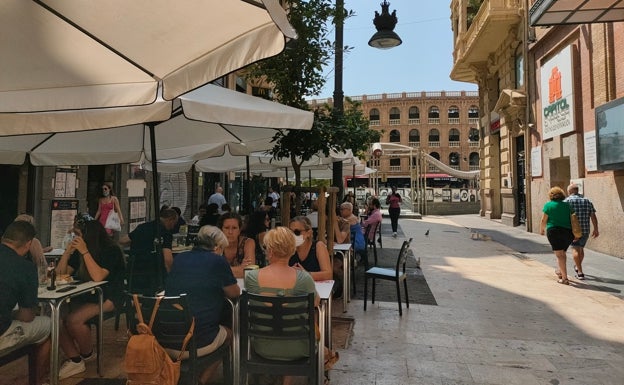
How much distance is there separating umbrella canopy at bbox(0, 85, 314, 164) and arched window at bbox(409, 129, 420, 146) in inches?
2021

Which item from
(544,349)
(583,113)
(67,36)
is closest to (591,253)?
(583,113)

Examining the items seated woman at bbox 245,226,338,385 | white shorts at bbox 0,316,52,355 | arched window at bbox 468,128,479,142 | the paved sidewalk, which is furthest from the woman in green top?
arched window at bbox 468,128,479,142

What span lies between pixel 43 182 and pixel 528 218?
14.4m

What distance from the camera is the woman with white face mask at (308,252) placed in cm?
386

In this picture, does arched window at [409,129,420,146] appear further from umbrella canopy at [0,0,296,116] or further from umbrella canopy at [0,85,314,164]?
umbrella canopy at [0,0,296,116]

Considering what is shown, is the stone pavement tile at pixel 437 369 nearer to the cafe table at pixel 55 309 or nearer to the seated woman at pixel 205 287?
the seated woman at pixel 205 287

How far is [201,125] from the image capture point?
5066 millimetres

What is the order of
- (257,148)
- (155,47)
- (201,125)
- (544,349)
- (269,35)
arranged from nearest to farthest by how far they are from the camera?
1. (269,35)
2. (155,47)
3. (544,349)
4. (201,125)
5. (257,148)

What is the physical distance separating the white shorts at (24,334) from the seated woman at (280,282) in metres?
1.61

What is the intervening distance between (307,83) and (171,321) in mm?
3923

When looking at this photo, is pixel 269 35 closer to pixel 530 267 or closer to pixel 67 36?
pixel 67 36

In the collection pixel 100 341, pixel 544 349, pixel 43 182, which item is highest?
pixel 43 182

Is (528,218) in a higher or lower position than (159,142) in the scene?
lower

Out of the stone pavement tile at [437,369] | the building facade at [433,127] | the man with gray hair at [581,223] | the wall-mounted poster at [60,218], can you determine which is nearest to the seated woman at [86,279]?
the stone pavement tile at [437,369]
